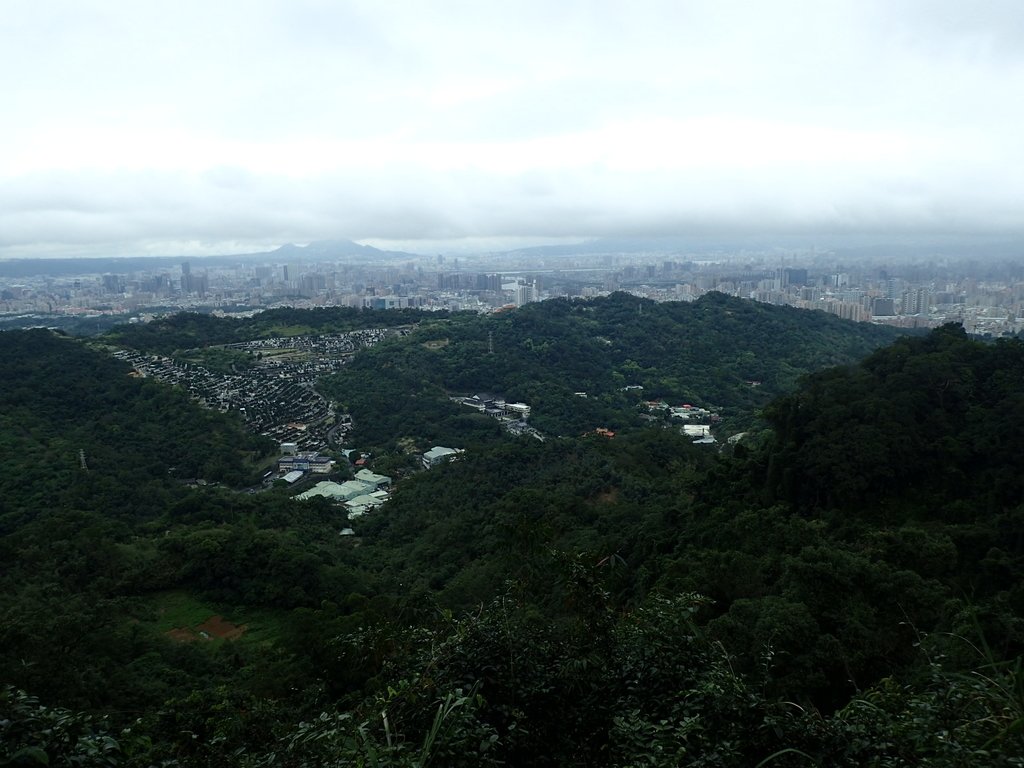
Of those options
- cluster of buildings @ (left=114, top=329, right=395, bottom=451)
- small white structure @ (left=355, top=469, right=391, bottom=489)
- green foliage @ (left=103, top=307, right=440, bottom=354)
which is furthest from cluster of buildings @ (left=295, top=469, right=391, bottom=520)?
green foliage @ (left=103, top=307, right=440, bottom=354)

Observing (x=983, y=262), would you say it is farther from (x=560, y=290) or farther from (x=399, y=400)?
(x=399, y=400)

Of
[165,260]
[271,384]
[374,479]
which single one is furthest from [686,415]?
[165,260]

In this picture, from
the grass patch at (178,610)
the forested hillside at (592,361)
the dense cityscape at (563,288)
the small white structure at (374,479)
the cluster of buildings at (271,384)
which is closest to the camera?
the grass patch at (178,610)

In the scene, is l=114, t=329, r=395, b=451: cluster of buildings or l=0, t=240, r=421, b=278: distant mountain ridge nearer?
l=114, t=329, r=395, b=451: cluster of buildings

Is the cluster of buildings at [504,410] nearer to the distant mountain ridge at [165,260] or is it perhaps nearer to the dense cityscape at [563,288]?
the dense cityscape at [563,288]

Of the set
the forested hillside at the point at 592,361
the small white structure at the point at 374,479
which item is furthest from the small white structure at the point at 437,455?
the small white structure at the point at 374,479

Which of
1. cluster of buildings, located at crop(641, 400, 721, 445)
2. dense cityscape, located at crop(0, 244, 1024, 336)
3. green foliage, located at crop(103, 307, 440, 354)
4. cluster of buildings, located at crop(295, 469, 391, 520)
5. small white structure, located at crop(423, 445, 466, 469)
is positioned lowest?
cluster of buildings, located at crop(295, 469, 391, 520)

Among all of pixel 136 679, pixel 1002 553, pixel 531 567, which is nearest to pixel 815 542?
pixel 1002 553

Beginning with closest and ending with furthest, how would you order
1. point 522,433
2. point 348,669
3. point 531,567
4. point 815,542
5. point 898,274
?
point 531,567
point 348,669
point 815,542
point 522,433
point 898,274

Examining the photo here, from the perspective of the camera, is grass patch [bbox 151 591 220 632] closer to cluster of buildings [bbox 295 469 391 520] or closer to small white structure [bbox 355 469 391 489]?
cluster of buildings [bbox 295 469 391 520]
